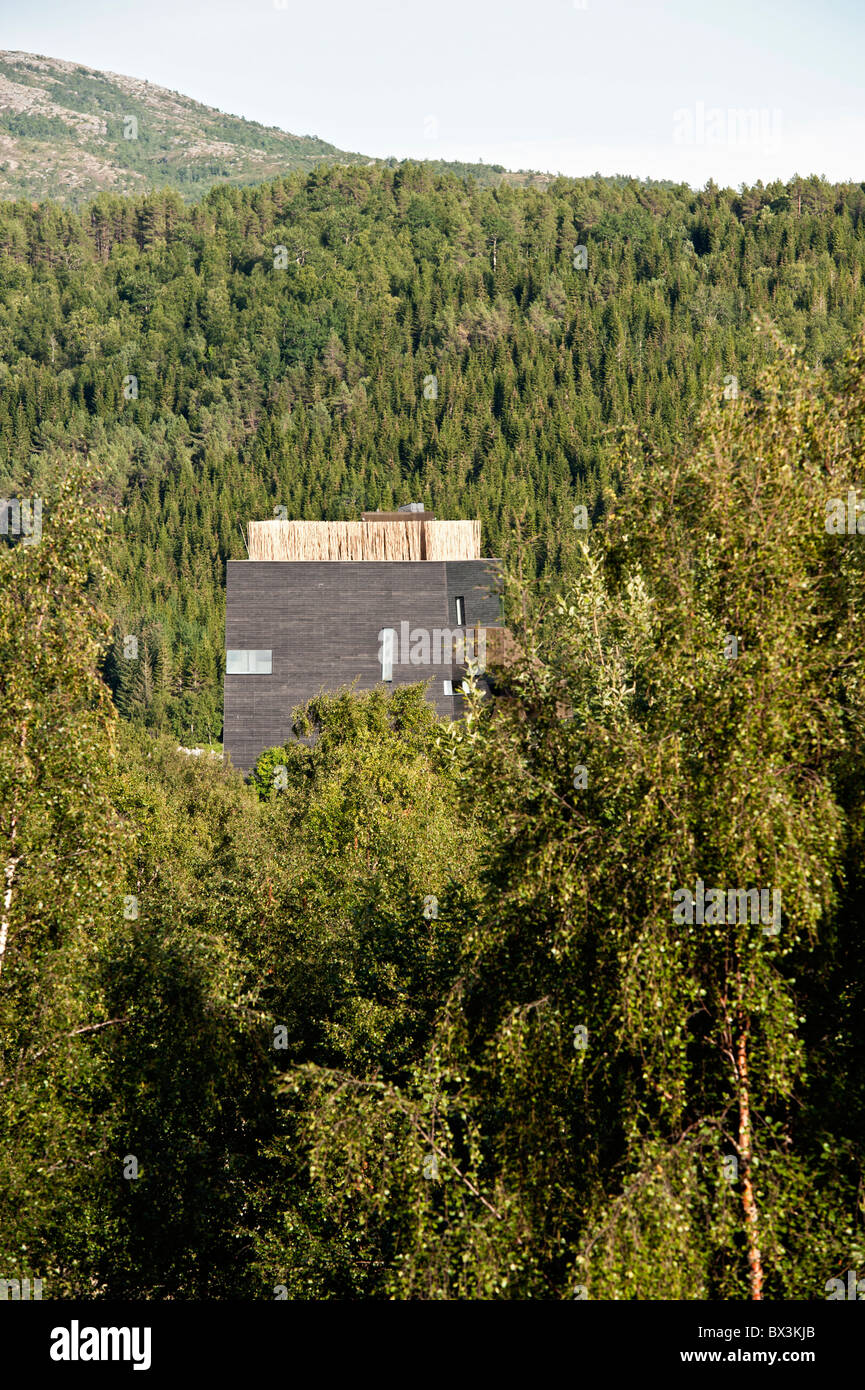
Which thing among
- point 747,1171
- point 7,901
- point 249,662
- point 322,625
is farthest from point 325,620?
point 747,1171

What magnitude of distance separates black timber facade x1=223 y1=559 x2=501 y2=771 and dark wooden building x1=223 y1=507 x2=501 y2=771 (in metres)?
0.06

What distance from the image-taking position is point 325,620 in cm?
8244

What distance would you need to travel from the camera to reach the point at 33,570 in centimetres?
1642

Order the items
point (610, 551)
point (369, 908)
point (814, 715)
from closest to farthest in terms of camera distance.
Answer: point (814, 715) < point (610, 551) < point (369, 908)

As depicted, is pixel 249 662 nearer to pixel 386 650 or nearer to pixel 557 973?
pixel 386 650

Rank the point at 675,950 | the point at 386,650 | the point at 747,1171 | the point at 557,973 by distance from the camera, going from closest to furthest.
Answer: the point at 675,950
the point at 747,1171
the point at 557,973
the point at 386,650

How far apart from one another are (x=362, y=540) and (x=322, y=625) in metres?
6.00

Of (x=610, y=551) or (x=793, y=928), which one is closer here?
(x=793, y=928)

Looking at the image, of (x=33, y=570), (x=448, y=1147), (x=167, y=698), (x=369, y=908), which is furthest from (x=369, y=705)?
(x=167, y=698)

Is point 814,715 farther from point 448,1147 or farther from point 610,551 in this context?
point 448,1147

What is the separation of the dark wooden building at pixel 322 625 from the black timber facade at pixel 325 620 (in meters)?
0.06

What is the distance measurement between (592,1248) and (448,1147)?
7.17 feet
